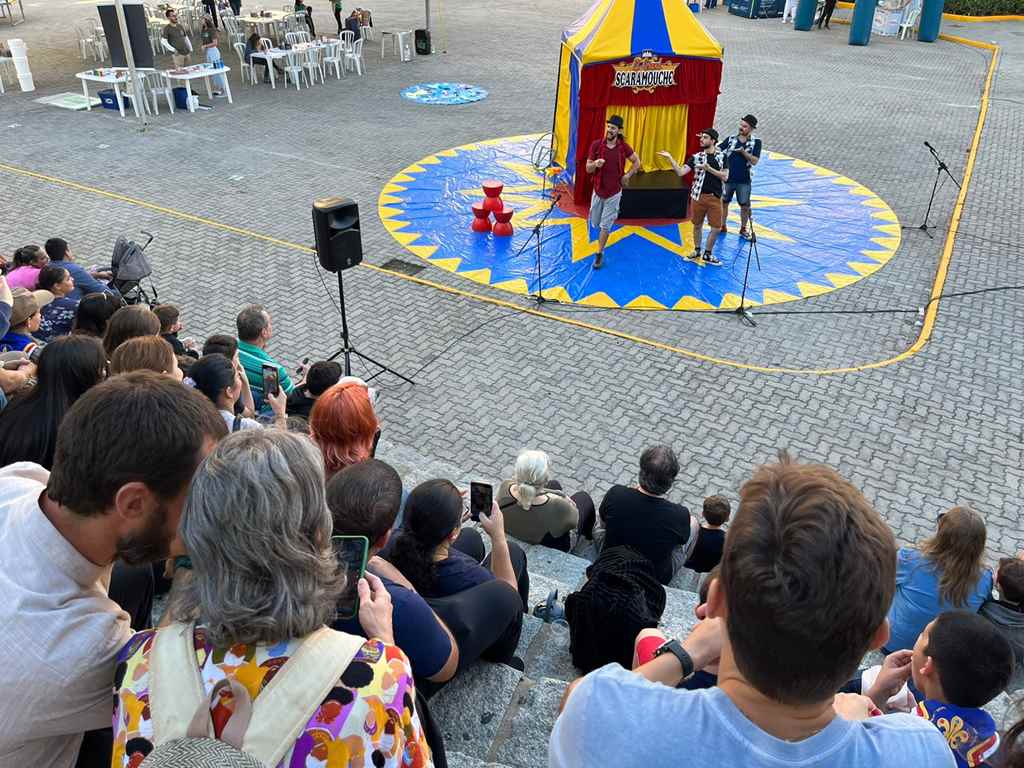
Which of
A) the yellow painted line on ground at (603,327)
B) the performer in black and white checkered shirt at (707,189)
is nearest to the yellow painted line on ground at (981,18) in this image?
the yellow painted line on ground at (603,327)

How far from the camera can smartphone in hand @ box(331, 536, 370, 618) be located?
1.95m

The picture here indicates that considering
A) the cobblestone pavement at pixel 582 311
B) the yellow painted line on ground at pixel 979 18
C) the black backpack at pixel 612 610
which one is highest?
the yellow painted line on ground at pixel 979 18

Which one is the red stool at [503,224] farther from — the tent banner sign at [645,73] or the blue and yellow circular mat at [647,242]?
the tent banner sign at [645,73]

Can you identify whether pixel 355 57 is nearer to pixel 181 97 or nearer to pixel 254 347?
pixel 181 97

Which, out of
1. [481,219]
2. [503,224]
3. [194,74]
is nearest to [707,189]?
[503,224]

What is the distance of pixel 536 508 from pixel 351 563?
2691 millimetres

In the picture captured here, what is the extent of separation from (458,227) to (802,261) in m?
4.81

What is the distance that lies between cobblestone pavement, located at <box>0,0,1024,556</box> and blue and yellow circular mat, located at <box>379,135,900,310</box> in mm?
374

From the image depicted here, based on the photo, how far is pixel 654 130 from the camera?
10805 mm

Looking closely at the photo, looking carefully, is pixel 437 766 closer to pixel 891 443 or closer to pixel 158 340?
pixel 158 340

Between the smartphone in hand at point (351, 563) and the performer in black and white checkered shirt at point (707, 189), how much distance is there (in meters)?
8.49

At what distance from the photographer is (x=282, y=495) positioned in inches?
61.1

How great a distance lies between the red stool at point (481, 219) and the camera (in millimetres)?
10680

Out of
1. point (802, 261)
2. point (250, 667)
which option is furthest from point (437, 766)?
point (802, 261)
